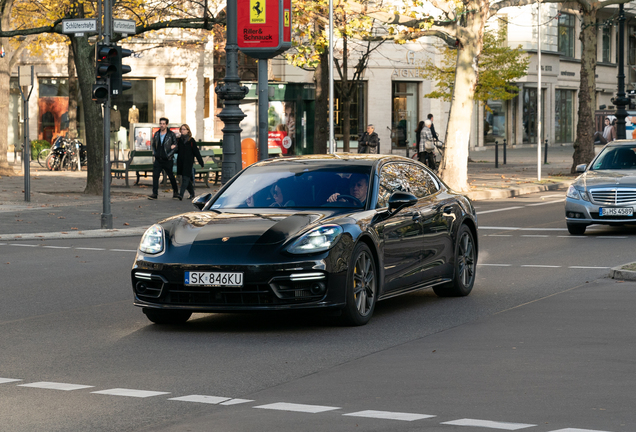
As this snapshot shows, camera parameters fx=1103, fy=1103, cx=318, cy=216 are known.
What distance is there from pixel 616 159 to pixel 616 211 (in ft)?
5.18

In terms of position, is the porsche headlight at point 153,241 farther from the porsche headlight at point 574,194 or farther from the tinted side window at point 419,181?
the porsche headlight at point 574,194

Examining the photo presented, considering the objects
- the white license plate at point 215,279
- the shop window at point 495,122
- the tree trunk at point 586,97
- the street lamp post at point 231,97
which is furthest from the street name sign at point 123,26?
the shop window at point 495,122

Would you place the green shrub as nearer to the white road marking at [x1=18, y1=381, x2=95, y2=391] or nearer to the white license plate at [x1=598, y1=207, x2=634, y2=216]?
the white license plate at [x1=598, y1=207, x2=634, y2=216]

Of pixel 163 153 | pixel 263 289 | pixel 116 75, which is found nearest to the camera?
pixel 263 289

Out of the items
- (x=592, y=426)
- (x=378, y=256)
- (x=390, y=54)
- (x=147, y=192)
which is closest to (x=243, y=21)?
(x=147, y=192)

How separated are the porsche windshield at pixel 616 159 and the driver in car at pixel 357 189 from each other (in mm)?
9706

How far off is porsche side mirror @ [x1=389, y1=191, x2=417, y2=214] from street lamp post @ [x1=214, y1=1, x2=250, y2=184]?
9.39m

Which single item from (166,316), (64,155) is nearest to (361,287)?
(166,316)

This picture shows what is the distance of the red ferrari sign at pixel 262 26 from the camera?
20297mm

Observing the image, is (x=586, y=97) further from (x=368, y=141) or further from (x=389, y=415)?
(x=389, y=415)

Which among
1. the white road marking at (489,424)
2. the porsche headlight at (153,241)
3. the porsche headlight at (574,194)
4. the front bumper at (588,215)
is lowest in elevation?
the white road marking at (489,424)

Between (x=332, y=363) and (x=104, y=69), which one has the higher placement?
(x=104, y=69)

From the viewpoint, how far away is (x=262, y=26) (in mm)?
20391

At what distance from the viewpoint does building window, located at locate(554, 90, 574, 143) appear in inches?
2835
